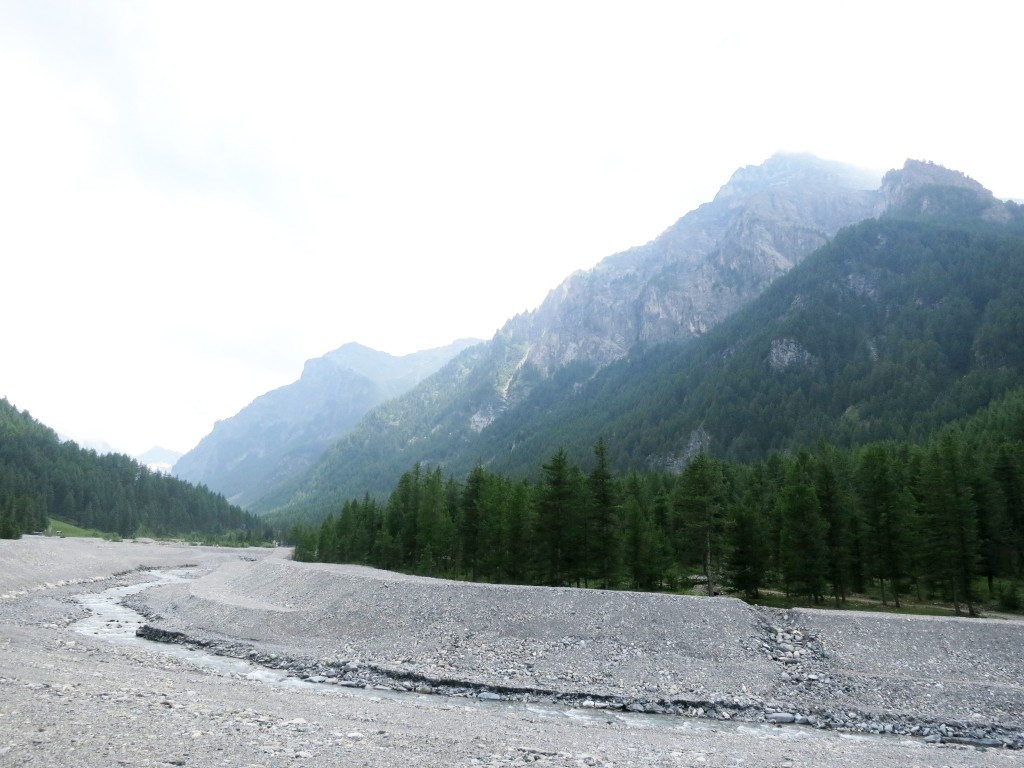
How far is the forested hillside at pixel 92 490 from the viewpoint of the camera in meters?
144

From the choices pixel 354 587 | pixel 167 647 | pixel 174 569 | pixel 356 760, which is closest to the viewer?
pixel 356 760

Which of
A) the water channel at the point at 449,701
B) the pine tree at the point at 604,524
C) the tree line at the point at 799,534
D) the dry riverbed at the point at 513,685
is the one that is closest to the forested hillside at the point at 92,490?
the water channel at the point at 449,701

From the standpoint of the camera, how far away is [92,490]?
156000mm

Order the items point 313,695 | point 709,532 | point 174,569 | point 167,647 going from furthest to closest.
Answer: point 174,569 < point 709,532 < point 167,647 < point 313,695

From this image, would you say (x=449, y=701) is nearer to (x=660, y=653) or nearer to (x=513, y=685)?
(x=513, y=685)

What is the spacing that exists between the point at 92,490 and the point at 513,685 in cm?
18042

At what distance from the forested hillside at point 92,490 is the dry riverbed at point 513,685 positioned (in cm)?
12305

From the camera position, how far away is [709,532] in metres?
45.3

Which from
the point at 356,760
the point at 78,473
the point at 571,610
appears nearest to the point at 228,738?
the point at 356,760

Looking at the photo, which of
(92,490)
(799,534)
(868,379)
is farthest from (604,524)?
(92,490)

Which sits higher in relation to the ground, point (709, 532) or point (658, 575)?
point (709, 532)

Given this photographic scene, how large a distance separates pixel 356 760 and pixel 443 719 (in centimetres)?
623

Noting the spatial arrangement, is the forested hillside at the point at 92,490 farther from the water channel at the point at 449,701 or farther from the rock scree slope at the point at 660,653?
the rock scree slope at the point at 660,653

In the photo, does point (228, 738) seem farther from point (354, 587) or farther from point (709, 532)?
point (709, 532)
